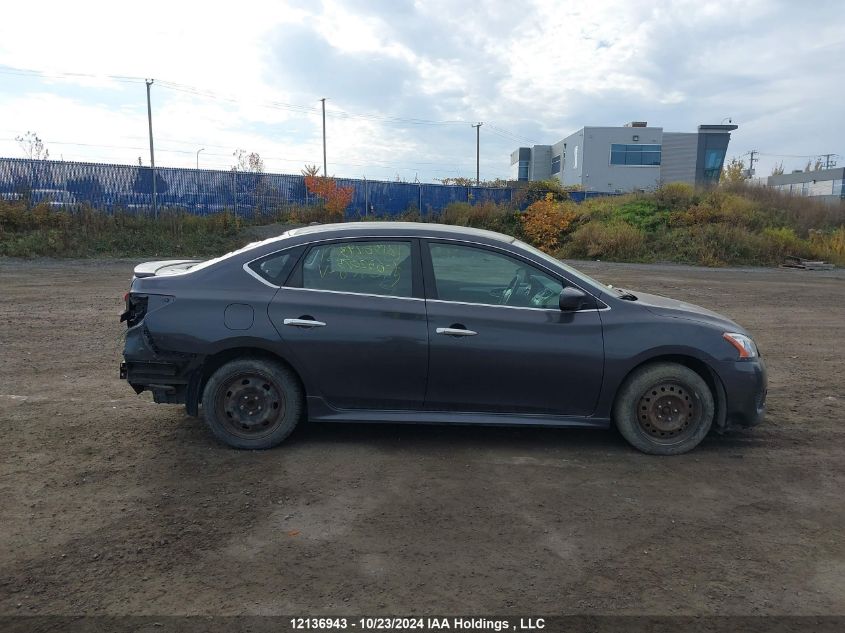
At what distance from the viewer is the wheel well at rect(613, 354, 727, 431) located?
15.8 feet

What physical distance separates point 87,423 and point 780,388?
6.66m

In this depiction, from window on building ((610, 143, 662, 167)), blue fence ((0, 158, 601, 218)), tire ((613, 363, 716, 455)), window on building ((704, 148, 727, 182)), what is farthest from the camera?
window on building ((704, 148, 727, 182))

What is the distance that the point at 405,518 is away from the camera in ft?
12.5

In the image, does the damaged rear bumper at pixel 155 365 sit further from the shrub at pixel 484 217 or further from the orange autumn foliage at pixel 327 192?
the shrub at pixel 484 217

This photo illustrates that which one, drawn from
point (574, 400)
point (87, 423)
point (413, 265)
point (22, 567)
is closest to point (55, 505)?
point (22, 567)

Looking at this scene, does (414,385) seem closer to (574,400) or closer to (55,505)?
(574,400)

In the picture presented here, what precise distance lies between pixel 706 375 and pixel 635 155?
174ft

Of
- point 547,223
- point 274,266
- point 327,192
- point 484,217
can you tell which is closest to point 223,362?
point 274,266

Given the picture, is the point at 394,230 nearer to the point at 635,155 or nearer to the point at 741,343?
the point at 741,343

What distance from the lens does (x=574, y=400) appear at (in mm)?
4789

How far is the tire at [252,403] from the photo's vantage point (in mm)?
4766

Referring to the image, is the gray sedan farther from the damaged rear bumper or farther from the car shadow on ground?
the car shadow on ground

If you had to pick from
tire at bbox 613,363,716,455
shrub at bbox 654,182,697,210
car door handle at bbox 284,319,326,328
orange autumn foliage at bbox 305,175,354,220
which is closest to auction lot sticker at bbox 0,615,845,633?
tire at bbox 613,363,716,455

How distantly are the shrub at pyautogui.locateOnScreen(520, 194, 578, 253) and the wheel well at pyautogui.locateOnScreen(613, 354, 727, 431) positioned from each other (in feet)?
74.3
